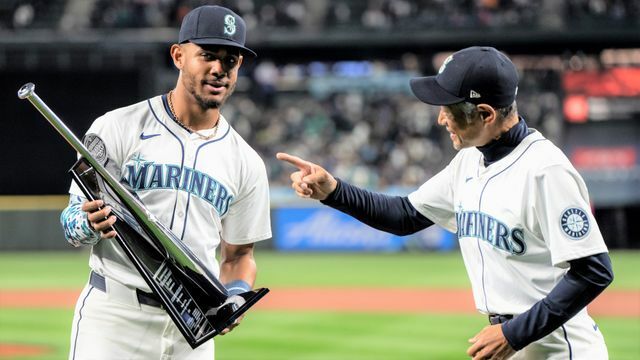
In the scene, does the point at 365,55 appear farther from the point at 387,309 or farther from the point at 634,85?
the point at 387,309

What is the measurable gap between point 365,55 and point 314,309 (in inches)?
540

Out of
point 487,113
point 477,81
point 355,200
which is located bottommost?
point 355,200

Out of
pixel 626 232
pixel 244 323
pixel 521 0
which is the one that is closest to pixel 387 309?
pixel 244 323

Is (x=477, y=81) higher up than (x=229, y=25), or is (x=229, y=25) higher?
(x=229, y=25)

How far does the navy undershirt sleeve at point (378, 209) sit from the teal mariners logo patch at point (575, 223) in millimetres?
975

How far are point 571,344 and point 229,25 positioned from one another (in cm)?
184

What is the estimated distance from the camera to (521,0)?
81.8 feet

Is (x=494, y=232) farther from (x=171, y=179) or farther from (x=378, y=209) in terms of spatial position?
(x=171, y=179)

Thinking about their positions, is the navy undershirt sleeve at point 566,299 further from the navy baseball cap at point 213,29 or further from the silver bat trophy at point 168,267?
the navy baseball cap at point 213,29

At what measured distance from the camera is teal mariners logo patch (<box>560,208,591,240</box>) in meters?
3.36

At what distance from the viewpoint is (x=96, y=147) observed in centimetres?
372

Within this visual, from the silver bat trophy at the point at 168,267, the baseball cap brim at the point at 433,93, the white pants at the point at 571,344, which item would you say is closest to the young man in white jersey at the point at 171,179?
the silver bat trophy at the point at 168,267

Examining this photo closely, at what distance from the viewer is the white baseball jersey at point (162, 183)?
3.89 meters

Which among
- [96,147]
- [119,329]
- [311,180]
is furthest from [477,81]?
[119,329]
